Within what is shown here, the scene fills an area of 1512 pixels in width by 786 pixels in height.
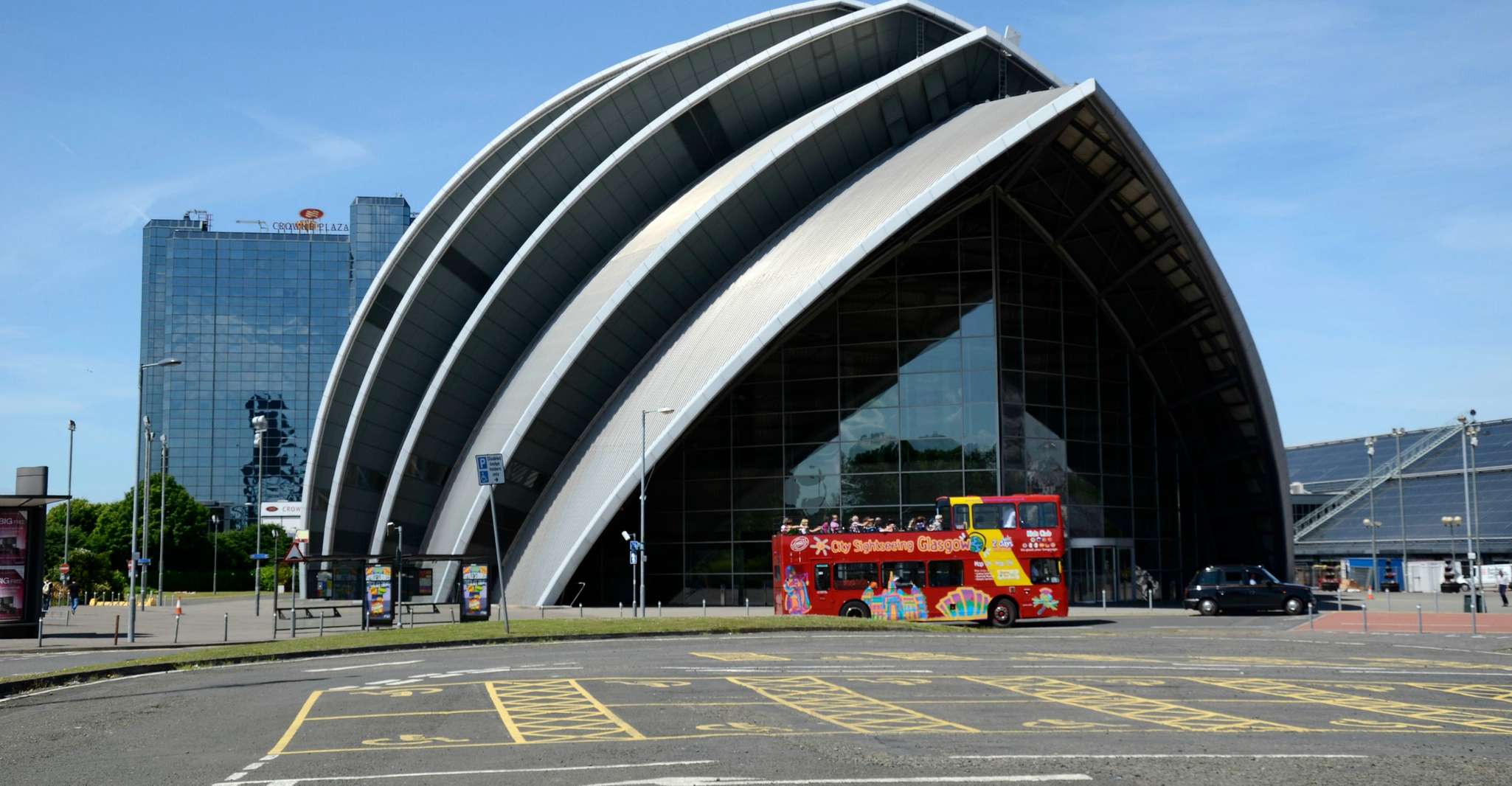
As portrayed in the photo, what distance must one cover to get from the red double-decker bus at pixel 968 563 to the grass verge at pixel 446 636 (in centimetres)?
276

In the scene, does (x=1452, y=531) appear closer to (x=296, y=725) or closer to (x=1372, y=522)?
(x=1372, y=522)

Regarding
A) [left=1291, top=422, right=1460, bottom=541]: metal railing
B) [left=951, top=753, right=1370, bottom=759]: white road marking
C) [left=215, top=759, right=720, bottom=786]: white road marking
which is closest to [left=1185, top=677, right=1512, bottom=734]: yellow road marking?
[left=951, top=753, right=1370, bottom=759]: white road marking

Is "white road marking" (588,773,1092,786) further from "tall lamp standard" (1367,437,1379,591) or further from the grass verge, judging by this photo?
"tall lamp standard" (1367,437,1379,591)

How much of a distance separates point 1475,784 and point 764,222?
153ft

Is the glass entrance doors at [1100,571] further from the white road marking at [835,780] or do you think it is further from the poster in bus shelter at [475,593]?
the white road marking at [835,780]

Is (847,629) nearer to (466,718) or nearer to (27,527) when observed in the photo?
(466,718)

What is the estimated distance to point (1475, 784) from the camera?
11.1 m

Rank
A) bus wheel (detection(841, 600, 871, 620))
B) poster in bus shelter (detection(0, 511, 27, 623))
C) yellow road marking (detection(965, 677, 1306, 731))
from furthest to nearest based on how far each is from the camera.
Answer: bus wheel (detection(841, 600, 871, 620)), poster in bus shelter (detection(0, 511, 27, 623)), yellow road marking (detection(965, 677, 1306, 731))

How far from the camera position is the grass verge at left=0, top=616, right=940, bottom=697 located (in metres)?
26.3

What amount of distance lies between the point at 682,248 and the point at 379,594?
19.9 m

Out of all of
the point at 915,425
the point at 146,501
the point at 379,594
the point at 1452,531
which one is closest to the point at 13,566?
the point at 379,594

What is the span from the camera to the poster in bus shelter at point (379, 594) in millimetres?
40781

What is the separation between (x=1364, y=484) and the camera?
97.4 m

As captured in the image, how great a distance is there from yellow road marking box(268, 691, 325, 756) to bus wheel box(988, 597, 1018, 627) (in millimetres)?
25165
